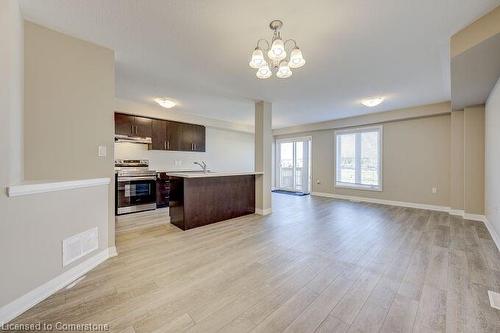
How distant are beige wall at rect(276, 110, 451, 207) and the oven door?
19.1ft

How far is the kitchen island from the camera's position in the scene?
3.54m

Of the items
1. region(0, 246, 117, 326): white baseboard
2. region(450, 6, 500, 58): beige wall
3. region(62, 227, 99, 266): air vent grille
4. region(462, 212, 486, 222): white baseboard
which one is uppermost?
region(450, 6, 500, 58): beige wall

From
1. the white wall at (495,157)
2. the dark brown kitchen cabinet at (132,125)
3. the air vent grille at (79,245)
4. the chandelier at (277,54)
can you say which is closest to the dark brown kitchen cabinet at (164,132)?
the dark brown kitchen cabinet at (132,125)

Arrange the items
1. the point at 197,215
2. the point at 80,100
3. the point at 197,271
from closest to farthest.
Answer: the point at 197,271 → the point at 80,100 → the point at 197,215

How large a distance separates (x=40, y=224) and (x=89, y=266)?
73 cm

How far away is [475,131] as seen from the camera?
4.06 metres

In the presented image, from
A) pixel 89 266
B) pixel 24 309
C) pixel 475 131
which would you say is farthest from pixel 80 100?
pixel 475 131

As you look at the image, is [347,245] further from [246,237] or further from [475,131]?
[475,131]

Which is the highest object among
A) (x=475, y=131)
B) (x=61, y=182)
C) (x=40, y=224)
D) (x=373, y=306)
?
(x=475, y=131)

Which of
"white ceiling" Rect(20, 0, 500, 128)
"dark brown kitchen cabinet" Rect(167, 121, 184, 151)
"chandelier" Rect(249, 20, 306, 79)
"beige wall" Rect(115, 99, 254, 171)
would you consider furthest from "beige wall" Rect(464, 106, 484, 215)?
"dark brown kitchen cabinet" Rect(167, 121, 184, 151)

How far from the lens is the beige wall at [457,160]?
14.3 ft

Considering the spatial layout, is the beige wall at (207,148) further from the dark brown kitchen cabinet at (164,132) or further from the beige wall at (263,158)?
the beige wall at (263,158)

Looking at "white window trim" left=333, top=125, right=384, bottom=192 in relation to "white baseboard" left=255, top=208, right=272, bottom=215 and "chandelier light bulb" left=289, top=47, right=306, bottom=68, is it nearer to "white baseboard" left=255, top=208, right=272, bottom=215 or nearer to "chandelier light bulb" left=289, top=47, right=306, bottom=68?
"white baseboard" left=255, top=208, right=272, bottom=215

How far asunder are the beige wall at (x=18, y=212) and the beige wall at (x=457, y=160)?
6575mm
